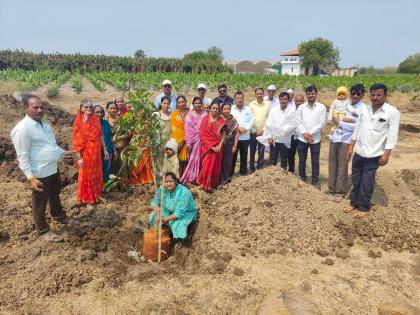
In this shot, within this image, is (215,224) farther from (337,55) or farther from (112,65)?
(337,55)

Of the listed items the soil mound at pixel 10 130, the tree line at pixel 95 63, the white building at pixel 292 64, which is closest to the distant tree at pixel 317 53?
the white building at pixel 292 64

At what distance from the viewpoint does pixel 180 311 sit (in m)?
2.95

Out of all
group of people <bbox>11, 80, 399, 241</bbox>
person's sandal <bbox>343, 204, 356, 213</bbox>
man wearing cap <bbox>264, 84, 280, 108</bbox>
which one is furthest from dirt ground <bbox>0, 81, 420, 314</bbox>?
man wearing cap <bbox>264, 84, 280, 108</bbox>

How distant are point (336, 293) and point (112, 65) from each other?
39875mm

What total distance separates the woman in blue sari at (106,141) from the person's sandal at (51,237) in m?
1.43

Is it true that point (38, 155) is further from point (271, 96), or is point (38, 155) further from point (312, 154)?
point (271, 96)

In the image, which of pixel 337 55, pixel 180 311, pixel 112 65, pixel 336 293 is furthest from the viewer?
pixel 337 55

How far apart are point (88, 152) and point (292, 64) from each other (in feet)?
219

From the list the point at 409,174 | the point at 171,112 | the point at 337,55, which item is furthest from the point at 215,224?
the point at 337,55

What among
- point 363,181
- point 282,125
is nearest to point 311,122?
point 282,125

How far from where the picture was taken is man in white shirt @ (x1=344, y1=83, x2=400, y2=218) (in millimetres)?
4207

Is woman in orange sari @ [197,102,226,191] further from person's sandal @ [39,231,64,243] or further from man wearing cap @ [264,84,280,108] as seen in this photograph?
person's sandal @ [39,231,64,243]

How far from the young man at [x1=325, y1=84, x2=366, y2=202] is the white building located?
61.4 m

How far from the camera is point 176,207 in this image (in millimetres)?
3977
